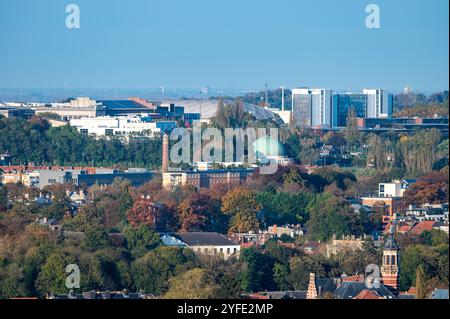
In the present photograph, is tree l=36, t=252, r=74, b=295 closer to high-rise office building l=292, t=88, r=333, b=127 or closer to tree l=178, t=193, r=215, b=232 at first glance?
tree l=178, t=193, r=215, b=232

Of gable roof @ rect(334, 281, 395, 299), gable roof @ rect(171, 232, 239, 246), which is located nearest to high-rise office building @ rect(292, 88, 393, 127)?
gable roof @ rect(171, 232, 239, 246)

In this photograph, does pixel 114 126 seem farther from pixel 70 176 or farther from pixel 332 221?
pixel 332 221

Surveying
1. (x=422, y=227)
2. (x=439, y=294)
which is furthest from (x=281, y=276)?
(x=422, y=227)

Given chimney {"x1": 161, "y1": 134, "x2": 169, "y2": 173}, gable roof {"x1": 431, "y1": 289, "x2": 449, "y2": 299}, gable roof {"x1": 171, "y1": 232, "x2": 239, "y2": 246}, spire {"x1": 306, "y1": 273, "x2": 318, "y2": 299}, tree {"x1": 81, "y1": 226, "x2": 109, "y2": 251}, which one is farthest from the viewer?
chimney {"x1": 161, "y1": 134, "x2": 169, "y2": 173}

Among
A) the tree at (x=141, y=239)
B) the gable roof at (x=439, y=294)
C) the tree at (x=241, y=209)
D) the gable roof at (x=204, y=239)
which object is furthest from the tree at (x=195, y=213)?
the gable roof at (x=439, y=294)
